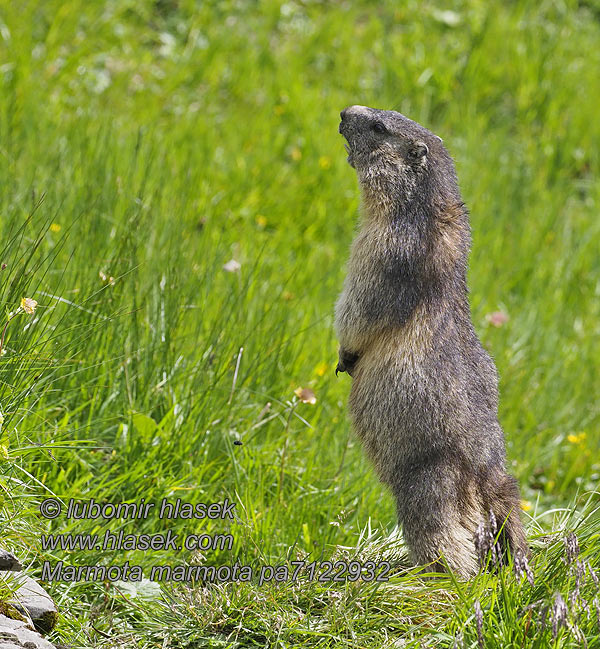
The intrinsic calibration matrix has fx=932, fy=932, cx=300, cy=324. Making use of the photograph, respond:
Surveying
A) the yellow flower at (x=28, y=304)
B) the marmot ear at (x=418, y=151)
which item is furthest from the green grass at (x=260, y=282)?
the marmot ear at (x=418, y=151)

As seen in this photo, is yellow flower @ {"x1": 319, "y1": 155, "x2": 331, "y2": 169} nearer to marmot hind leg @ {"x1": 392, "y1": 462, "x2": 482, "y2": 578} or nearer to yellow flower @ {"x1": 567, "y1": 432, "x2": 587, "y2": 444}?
yellow flower @ {"x1": 567, "y1": 432, "x2": 587, "y2": 444}

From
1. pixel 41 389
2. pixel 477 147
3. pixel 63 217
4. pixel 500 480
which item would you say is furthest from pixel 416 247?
pixel 477 147

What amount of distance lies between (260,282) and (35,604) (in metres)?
2.83

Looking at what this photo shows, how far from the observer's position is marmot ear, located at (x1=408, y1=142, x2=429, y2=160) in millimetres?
3957

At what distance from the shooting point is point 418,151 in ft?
13.0

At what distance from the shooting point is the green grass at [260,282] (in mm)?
3414

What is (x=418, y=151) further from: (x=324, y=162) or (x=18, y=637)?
(x=324, y=162)

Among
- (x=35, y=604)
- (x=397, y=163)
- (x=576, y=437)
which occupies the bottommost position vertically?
(x=576, y=437)

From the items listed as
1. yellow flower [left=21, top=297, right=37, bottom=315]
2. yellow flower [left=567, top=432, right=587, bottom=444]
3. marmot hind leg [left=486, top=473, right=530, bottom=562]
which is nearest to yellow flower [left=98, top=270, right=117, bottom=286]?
yellow flower [left=21, top=297, right=37, bottom=315]

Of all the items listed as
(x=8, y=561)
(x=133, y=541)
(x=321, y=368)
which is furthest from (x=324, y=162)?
(x=8, y=561)

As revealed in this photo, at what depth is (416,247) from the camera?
12.7 ft

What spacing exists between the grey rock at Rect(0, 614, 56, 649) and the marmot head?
2148mm

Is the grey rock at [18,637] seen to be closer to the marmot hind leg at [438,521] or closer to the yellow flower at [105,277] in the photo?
the marmot hind leg at [438,521]

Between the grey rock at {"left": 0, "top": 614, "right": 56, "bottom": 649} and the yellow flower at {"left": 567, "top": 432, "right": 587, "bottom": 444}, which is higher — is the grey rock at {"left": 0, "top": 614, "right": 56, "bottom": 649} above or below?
above
